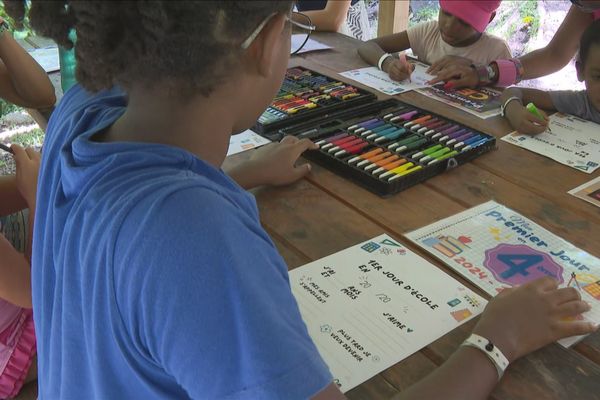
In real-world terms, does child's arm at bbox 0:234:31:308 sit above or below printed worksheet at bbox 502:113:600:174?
below

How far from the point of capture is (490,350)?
680 mm

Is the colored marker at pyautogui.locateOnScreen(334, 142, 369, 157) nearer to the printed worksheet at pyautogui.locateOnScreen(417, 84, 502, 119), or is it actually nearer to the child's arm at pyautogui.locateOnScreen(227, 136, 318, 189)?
the child's arm at pyautogui.locateOnScreen(227, 136, 318, 189)

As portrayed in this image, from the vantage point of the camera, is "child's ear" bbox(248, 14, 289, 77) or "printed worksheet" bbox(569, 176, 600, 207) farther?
"printed worksheet" bbox(569, 176, 600, 207)

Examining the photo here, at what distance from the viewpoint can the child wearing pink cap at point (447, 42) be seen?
1.76m

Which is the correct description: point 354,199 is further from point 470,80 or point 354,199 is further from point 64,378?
point 470,80

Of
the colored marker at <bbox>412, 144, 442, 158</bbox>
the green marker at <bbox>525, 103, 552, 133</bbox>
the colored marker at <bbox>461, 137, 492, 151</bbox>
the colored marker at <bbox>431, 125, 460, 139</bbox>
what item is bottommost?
the colored marker at <bbox>412, 144, 442, 158</bbox>

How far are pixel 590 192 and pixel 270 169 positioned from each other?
0.63 metres

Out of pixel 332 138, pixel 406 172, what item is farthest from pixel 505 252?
pixel 332 138

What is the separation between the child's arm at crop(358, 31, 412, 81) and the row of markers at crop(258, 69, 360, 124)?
0.70 ft

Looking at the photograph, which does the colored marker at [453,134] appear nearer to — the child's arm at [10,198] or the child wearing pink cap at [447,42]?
the child wearing pink cap at [447,42]

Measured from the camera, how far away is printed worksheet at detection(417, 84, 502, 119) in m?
1.47

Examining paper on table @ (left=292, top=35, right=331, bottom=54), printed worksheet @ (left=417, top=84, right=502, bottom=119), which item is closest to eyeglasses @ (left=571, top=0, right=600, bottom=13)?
printed worksheet @ (left=417, top=84, right=502, bottom=119)

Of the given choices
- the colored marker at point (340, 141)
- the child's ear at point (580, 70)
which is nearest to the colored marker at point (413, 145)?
the colored marker at point (340, 141)

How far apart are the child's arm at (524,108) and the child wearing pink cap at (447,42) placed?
0.27 m
